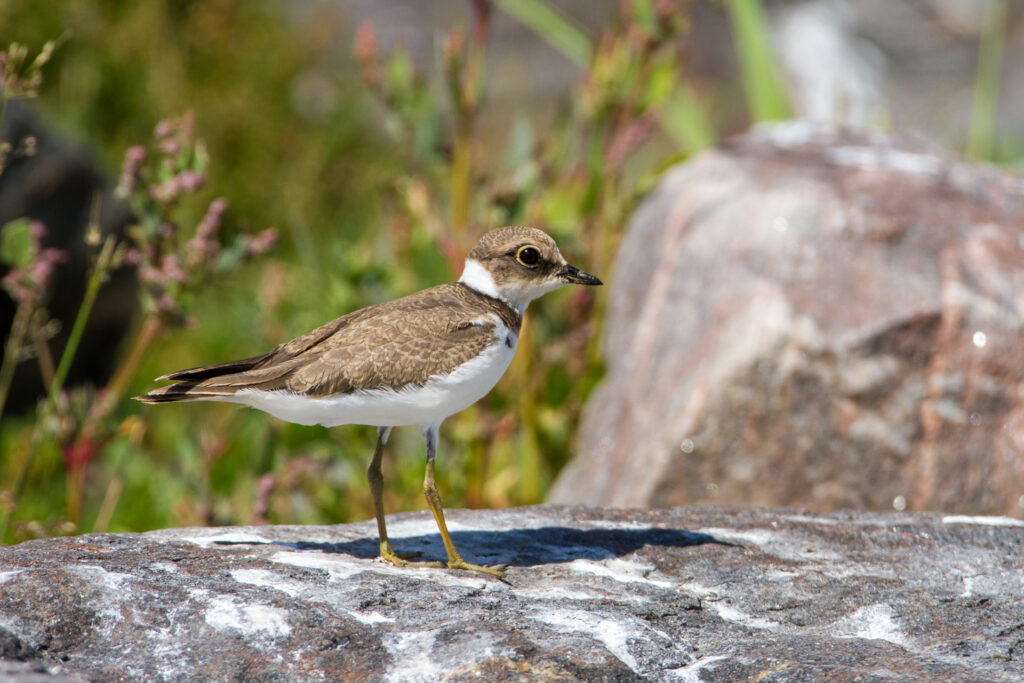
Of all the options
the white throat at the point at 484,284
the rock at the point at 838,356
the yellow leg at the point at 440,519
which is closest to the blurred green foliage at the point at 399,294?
the rock at the point at 838,356

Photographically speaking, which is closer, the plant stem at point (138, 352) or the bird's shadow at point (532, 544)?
the bird's shadow at point (532, 544)

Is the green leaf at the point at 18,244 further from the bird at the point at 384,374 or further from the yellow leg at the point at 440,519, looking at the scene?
the yellow leg at the point at 440,519

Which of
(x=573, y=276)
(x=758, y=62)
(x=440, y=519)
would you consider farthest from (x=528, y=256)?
(x=758, y=62)

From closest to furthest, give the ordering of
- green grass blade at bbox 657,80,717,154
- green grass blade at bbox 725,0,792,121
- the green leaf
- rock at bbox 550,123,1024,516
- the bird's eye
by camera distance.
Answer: the bird's eye → the green leaf → rock at bbox 550,123,1024,516 → green grass blade at bbox 725,0,792,121 → green grass blade at bbox 657,80,717,154

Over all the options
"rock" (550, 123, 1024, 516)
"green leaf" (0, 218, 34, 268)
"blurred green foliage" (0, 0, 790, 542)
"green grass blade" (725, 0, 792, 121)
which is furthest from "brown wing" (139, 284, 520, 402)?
"green grass blade" (725, 0, 792, 121)

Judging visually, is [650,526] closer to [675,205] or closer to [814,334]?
[814,334]

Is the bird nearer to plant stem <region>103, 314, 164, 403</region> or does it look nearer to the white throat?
the white throat
